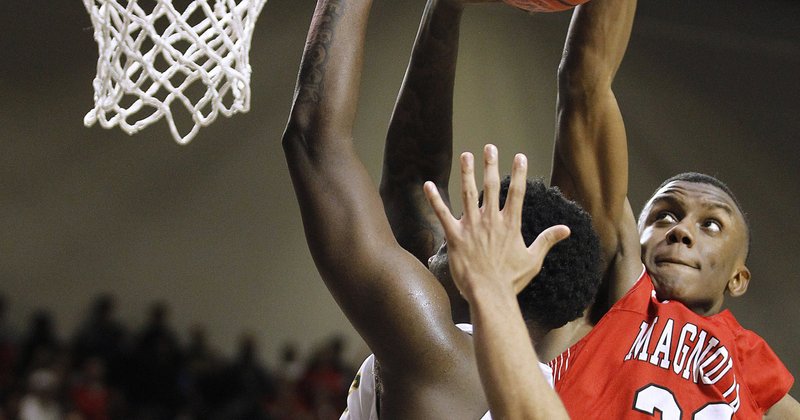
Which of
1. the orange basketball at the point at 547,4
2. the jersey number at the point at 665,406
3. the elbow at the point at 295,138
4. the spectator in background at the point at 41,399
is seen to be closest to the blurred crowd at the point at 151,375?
the spectator in background at the point at 41,399

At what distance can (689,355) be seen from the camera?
2164 millimetres

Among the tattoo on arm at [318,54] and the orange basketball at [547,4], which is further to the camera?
the orange basketball at [547,4]

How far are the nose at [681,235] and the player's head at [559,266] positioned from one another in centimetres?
A: 62

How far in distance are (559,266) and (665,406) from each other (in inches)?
26.1

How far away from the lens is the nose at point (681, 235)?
2.22 metres

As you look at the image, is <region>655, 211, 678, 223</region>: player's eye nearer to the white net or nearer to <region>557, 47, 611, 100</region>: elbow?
<region>557, 47, 611, 100</region>: elbow

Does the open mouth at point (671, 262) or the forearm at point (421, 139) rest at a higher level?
the forearm at point (421, 139)

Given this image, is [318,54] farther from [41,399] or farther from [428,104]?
[41,399]

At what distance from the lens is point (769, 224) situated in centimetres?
792

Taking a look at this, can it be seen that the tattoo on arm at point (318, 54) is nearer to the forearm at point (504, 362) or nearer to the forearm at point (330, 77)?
the forearm at point (330, 77)

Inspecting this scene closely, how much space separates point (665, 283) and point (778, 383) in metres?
0.36

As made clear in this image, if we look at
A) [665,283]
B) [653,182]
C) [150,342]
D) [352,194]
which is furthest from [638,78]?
[352,194]

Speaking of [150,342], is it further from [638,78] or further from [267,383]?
[638,78]

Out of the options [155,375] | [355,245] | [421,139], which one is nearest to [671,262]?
[421,139]
